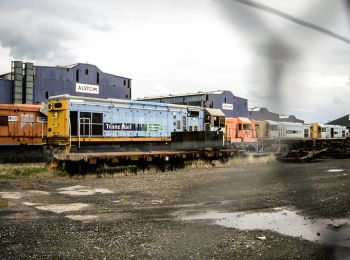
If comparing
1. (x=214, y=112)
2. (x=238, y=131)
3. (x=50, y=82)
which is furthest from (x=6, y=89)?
(x=238, y=131)

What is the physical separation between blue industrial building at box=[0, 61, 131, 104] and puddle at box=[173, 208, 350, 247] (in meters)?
26.5

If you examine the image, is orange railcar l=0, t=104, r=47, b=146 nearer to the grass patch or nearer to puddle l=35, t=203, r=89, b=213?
the grass patch

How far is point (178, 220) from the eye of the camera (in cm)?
751

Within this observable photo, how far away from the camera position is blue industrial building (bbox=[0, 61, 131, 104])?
30766 mm

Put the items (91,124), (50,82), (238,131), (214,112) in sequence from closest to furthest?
(91,124) < (214,112) < (238,131) < (50,82)

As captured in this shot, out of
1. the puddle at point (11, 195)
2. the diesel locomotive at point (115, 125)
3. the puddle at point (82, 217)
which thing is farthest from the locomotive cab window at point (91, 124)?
the puddle at point (82, 217)

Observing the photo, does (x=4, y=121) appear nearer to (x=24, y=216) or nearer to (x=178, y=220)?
(x=24, y=216)

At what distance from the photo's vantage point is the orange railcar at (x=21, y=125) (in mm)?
21312

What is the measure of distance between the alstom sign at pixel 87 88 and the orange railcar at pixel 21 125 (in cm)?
1242

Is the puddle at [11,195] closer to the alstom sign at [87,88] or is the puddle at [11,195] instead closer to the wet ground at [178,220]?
the wet ground at [178,220]

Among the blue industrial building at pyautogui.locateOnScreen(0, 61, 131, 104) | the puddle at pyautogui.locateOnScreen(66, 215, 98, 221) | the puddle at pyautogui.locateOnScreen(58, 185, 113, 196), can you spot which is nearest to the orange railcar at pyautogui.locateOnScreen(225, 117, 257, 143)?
the blue industrial building at pyautogui.locateOnScreen(0, 61, 131, 104)

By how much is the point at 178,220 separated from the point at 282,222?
2083mm

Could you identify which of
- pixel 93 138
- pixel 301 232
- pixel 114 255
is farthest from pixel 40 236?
pixel 93 138

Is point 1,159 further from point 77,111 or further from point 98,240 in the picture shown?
point 98,240
